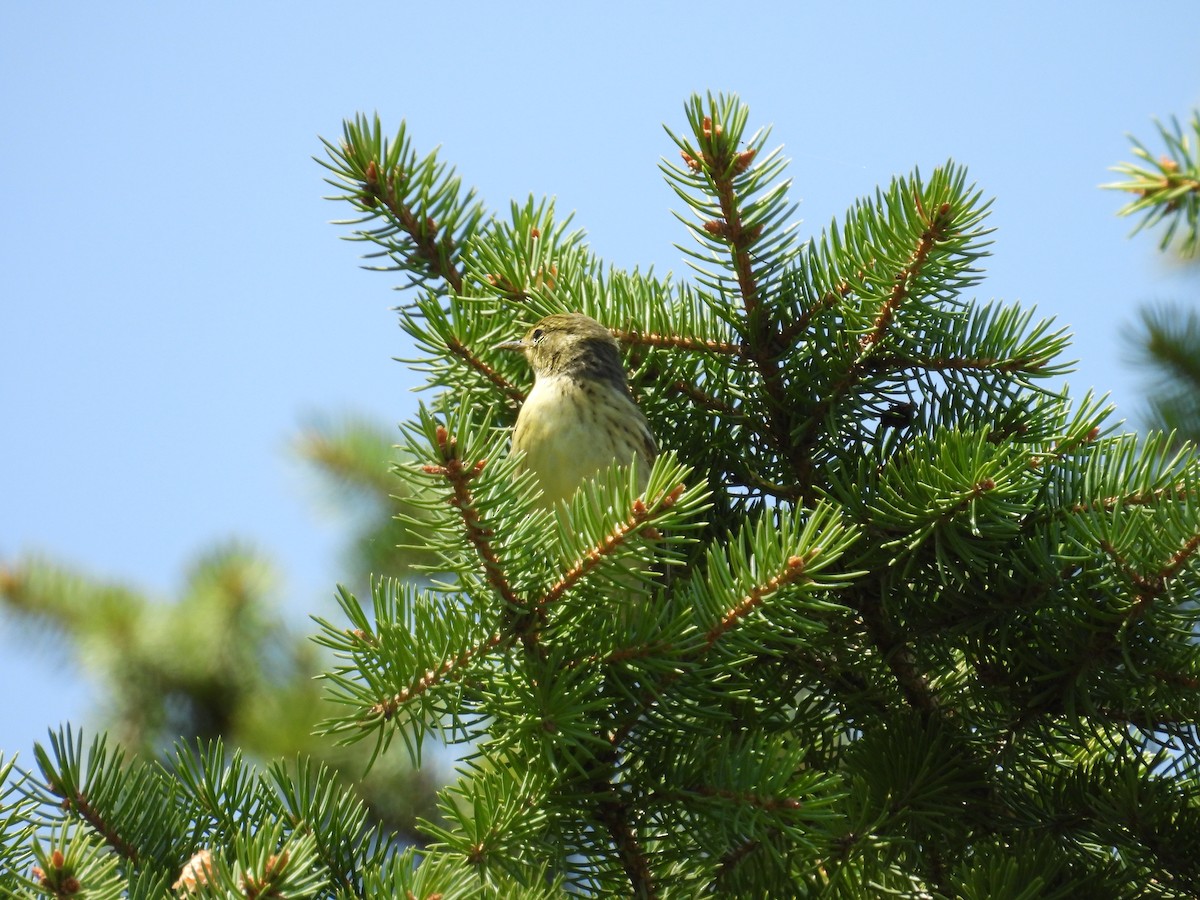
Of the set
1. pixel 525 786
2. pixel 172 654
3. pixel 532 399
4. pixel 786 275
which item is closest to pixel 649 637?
pixel 525 786

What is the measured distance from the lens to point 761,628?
2414mm

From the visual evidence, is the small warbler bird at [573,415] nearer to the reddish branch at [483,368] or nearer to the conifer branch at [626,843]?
the reddish branch at [483,368]

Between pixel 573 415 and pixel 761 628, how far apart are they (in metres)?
1.58

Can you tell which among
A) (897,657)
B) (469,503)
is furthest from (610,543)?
(897,657)

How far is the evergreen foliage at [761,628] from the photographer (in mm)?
2320

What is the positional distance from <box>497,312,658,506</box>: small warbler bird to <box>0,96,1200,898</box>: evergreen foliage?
0.22m

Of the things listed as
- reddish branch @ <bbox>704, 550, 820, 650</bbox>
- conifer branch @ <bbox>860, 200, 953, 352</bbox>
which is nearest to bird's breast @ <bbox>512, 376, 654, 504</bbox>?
conifer branch @ <bbox>860, 200, 953, 352</bbox>

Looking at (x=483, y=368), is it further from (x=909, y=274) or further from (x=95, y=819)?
(x=95, y=819)

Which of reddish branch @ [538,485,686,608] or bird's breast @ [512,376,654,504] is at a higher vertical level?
bird's breast @ [512,376,654,504]

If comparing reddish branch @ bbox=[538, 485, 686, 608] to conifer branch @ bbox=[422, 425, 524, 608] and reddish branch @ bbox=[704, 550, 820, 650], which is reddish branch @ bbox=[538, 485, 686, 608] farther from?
reddish branch @ bbox=[704, 550, 820, 650]

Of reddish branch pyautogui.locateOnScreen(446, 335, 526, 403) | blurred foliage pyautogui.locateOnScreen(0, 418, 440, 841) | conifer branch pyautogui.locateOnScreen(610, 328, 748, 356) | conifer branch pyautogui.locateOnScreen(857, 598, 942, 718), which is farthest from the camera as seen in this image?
blurred foliage pyautogui.locateOnScreen(0, 418, 440, 841)

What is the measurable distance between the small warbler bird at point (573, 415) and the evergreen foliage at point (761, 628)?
224 mm

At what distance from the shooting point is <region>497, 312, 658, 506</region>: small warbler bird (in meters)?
3.72

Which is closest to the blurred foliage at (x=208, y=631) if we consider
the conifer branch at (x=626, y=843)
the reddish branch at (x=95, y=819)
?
the conifer branch at (x=626, y=843)
